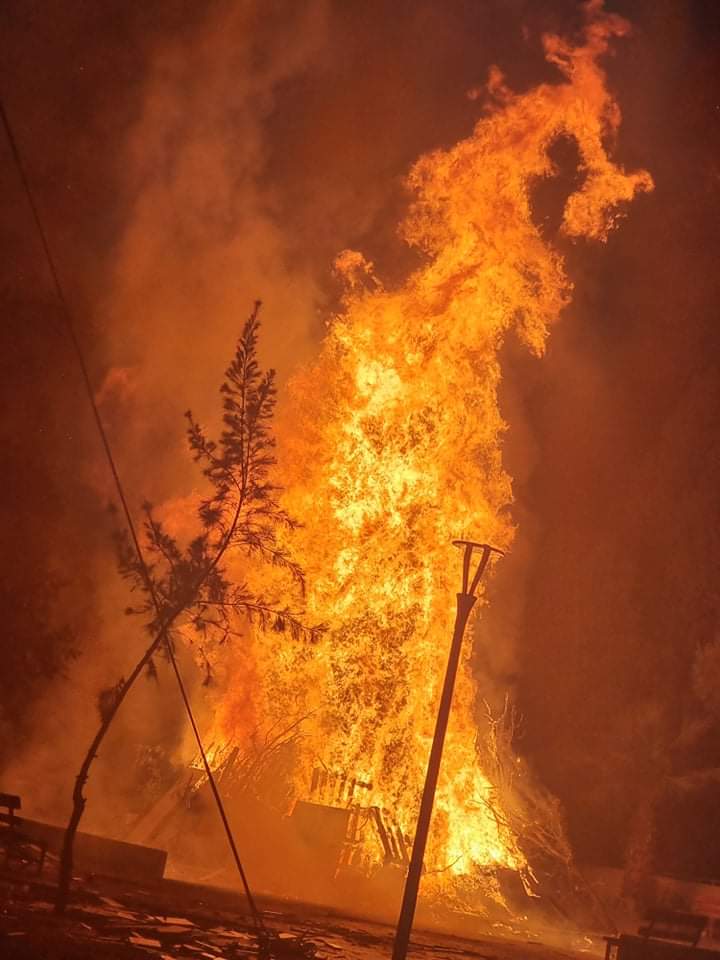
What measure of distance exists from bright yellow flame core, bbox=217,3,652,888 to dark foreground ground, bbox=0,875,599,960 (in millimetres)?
4898

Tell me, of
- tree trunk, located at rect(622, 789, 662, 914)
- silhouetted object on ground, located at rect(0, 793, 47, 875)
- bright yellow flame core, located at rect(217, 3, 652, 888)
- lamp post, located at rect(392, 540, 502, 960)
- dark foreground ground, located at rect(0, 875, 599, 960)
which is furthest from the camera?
tree trunk, located at rect(622, 789, 662, 914)

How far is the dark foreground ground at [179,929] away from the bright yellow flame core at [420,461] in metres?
4.90

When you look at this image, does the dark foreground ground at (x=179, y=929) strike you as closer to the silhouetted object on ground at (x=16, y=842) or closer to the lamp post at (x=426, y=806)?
the silhouetted object on ground at (x=16, y=842)

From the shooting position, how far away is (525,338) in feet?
89.5

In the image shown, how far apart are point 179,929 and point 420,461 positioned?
13683mm

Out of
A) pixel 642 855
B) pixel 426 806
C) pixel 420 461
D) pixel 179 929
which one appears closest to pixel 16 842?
pixel 179 929

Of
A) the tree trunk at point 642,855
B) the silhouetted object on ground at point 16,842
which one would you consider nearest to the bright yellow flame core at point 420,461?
the tree trunk at point 642,855

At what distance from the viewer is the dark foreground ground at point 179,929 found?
10.6 m

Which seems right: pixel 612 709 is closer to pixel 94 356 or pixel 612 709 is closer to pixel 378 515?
pixel 378 515

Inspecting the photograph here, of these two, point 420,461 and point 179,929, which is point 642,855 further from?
point 179,929

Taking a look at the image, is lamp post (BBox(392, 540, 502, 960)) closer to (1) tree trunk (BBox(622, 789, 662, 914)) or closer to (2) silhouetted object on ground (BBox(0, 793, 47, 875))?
(2) silhouetted object on ground (BBox(0, 793, 47, 875))

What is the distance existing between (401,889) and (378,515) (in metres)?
8.28

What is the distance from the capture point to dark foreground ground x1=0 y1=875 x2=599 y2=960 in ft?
34.8

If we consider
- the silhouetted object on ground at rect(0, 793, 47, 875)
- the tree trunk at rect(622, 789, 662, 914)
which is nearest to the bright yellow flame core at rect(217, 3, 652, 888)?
the tree trunk at rect(622, 789, 662, 914)
